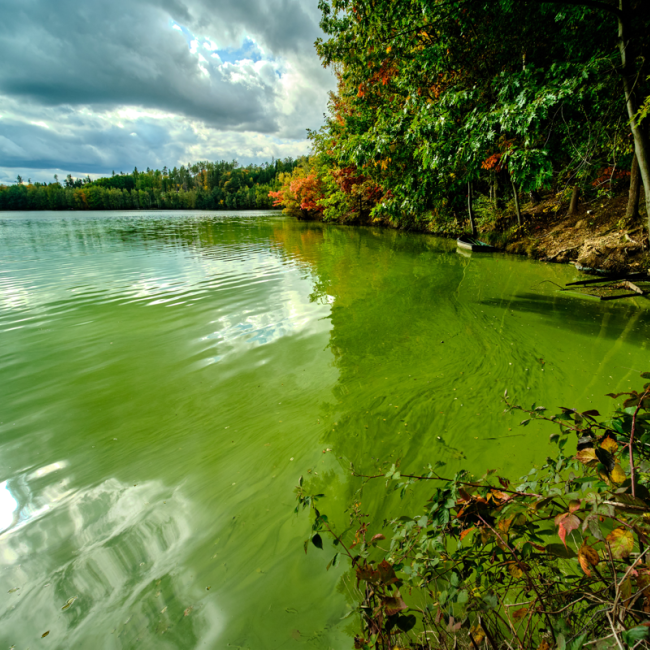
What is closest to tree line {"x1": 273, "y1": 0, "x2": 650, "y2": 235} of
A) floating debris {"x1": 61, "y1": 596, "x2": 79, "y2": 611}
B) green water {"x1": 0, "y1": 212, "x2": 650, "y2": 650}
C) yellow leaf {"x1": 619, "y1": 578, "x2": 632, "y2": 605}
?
green water {"x1": 0, "y1": 212, "x2": 650, "y2": 650}

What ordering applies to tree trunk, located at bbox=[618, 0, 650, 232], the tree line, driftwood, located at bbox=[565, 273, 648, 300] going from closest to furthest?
tree trunk, located at bbox=[618, 0, 650, 232], the tree line, driftwood, located at bbox=[565, 273, 648, 300]

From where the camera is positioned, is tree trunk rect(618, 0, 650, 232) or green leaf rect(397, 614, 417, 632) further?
tree trunk rect(618, 0, 650, 232)

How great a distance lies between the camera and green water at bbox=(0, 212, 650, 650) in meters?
1.64

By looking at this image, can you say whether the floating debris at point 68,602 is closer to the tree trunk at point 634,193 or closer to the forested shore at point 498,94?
the forested shore at point 498,94

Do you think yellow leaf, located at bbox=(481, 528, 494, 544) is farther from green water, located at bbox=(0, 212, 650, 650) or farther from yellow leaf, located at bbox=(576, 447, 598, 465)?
green water, located at bbox=(0, 212, 650, 650)

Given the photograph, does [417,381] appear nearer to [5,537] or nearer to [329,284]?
[5,537]

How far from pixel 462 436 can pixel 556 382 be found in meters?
1.58

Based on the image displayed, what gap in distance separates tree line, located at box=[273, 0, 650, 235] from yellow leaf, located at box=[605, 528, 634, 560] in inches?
248

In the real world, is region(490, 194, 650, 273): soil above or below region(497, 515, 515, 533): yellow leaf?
above

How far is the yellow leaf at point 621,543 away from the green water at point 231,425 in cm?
129

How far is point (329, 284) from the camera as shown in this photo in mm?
8234

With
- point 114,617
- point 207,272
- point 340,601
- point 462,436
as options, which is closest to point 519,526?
point 340,601

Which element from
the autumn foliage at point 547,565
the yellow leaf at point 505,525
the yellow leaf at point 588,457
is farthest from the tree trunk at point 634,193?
the yellow leaf at point 505,525

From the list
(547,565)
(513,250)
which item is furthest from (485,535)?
(513,250)
